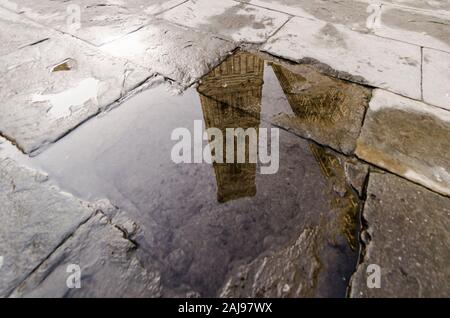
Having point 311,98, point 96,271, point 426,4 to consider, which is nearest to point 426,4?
point 426,4

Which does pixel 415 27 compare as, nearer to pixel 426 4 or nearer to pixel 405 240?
pixel 426 4

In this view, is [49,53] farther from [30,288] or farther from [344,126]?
[344,126]

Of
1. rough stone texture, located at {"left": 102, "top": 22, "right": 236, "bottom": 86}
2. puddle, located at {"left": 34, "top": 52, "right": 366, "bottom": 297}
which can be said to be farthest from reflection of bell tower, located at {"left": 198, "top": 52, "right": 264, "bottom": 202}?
rough stone texture, located at {"left": 102, "top": 22, "right": 236, "bottom": 86}

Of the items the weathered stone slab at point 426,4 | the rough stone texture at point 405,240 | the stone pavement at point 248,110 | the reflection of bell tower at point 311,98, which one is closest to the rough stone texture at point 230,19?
the stone pavement at point 248,110

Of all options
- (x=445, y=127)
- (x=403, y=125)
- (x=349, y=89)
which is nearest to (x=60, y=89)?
(x=349, y=89)

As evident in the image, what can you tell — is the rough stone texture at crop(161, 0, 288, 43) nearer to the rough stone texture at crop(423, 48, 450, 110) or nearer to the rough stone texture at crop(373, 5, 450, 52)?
the rough stone texture at crop(373, 5, 450, 52)

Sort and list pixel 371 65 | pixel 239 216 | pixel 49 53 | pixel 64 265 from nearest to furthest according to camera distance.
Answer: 1. pixel 64 265
2. pixel 239 216
3. pixel 371 65
4. pixel 49 53
